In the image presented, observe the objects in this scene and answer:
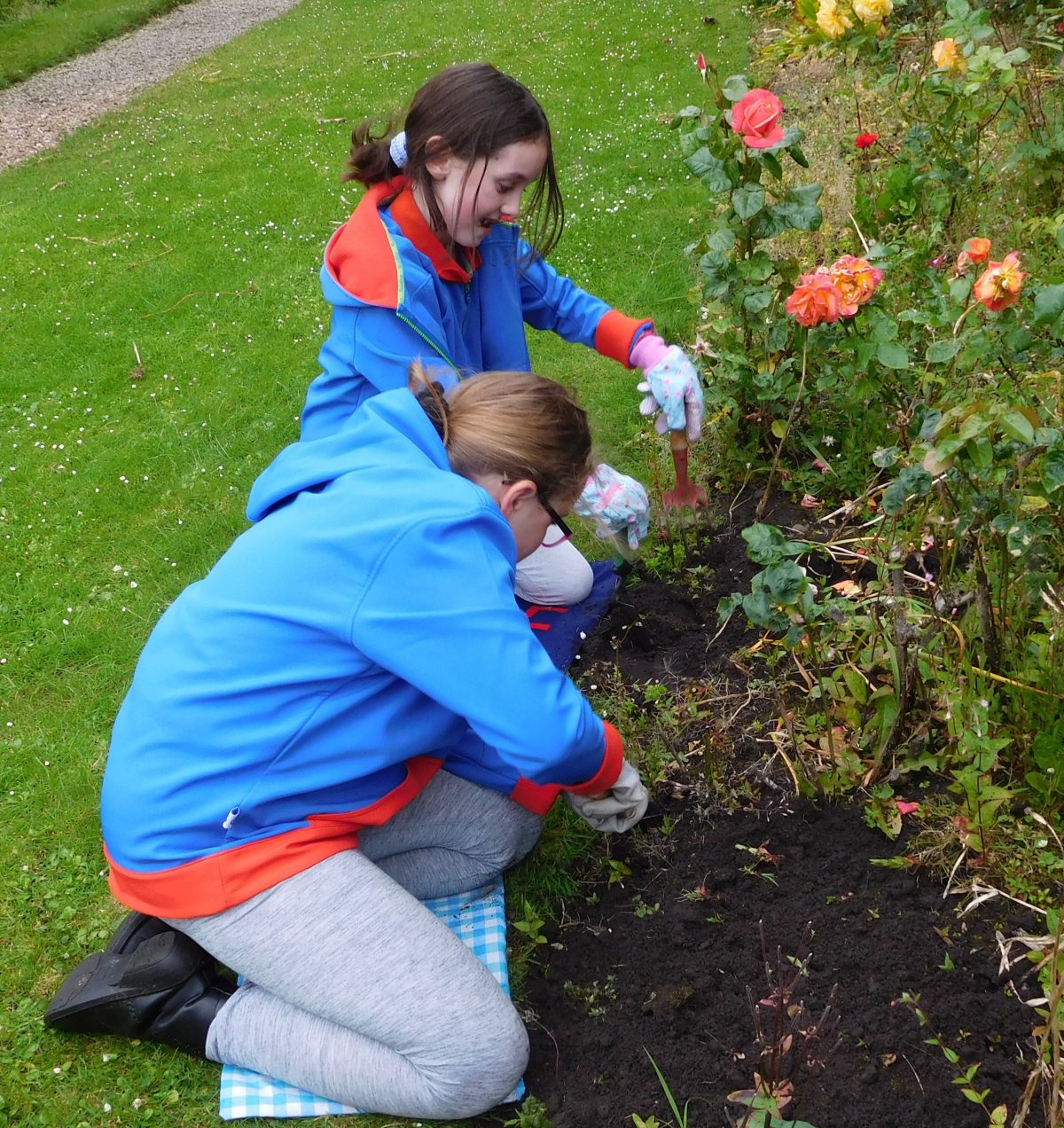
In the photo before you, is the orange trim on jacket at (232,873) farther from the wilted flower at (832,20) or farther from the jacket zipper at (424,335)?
the wilted flower at (832,20)

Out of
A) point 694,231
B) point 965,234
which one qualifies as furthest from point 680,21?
point 965,234

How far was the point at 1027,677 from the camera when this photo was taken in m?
1.87

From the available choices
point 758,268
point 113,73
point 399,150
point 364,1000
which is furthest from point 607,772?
point 113,73

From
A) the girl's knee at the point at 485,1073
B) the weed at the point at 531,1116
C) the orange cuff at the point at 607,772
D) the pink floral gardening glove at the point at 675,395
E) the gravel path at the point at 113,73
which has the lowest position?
the weed at the point at 531,1116

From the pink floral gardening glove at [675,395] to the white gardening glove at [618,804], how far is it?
951 mm

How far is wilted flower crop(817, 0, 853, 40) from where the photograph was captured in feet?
9.51

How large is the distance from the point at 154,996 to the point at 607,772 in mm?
971

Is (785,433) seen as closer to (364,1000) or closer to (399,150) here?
(399,150)

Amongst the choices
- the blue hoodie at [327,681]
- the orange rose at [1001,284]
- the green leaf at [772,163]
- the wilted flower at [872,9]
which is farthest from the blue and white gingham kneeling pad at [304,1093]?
the wilted flower at [872,9]

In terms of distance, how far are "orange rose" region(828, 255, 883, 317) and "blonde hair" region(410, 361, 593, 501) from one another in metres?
0.65

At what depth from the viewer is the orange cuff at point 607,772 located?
1946mm

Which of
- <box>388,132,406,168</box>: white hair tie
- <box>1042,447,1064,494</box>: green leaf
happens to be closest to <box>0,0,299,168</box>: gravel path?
<box>388,132,406,168</box>: white hair tie

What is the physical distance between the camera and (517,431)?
1921 mm

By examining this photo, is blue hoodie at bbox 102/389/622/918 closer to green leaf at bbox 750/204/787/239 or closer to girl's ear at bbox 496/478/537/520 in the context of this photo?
girl's ear at bbox 496/478/537/520
